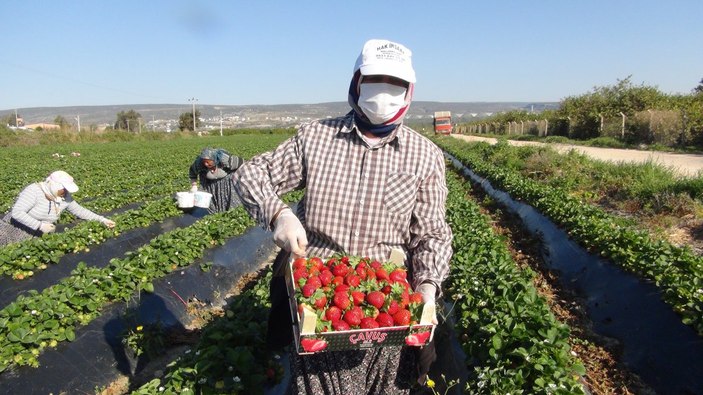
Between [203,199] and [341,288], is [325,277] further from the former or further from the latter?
[203,199]

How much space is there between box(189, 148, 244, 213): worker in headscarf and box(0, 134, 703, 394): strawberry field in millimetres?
909

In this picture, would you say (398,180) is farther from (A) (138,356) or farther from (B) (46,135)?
(B) (46,135)

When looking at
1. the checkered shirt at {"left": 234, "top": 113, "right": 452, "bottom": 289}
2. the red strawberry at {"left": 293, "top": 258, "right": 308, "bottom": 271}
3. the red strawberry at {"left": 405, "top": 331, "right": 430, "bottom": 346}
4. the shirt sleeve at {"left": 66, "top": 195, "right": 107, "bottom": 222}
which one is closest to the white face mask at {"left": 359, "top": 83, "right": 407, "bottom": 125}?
the checkered shirt at {"left": 234, "top": 113, "right": 452, "bottom": 289}

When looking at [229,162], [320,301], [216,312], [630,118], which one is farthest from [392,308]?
[630,118]

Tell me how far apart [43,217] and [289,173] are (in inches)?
267

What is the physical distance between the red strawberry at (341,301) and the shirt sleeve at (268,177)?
43cm

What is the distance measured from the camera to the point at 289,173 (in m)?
2.22

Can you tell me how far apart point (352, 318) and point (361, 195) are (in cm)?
55

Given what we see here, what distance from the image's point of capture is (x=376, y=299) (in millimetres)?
1909

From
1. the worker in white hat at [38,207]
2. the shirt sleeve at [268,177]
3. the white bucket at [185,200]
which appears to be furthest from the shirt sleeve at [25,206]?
the shirt sleeve at [268,177]

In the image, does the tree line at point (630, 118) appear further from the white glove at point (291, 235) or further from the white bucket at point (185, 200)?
the white glove at point (291, 235)

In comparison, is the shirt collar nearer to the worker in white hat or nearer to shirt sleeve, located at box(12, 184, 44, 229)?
the worker in white hat

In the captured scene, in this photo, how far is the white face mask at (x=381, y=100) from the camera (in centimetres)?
202

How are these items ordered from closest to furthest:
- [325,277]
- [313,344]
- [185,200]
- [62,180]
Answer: [313,344] < [325,277] < [62,180] < [185,200]
